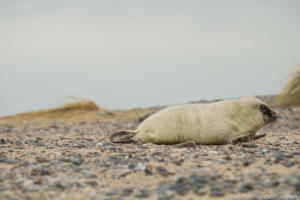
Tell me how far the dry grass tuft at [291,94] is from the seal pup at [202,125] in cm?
831

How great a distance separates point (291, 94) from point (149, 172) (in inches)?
471

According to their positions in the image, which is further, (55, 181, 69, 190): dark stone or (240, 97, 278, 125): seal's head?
(240, 97, 278, 125): seal's head

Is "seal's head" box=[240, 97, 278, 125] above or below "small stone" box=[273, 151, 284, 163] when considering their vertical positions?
above

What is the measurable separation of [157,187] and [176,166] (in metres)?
0.81

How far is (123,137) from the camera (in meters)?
6.50

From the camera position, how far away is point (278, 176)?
12.6ft

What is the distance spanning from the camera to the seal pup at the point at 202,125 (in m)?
6.30

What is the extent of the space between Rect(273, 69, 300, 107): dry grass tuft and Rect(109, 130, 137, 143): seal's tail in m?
9.87

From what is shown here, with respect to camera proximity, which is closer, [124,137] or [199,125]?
[199,125]

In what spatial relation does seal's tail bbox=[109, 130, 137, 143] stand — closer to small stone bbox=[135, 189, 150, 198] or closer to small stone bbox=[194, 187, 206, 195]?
small stone bbox=[135, 189, 150, 198]

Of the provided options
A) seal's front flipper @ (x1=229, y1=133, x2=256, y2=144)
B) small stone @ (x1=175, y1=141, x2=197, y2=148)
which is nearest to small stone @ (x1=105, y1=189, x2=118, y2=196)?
small stone @ (x1=175, y1=141, x2=197, y2=148)

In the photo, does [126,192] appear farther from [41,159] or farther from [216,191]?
[41,159]

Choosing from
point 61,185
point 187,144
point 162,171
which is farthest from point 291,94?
point 61,185

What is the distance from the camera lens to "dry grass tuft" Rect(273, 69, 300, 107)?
46.3 feet
